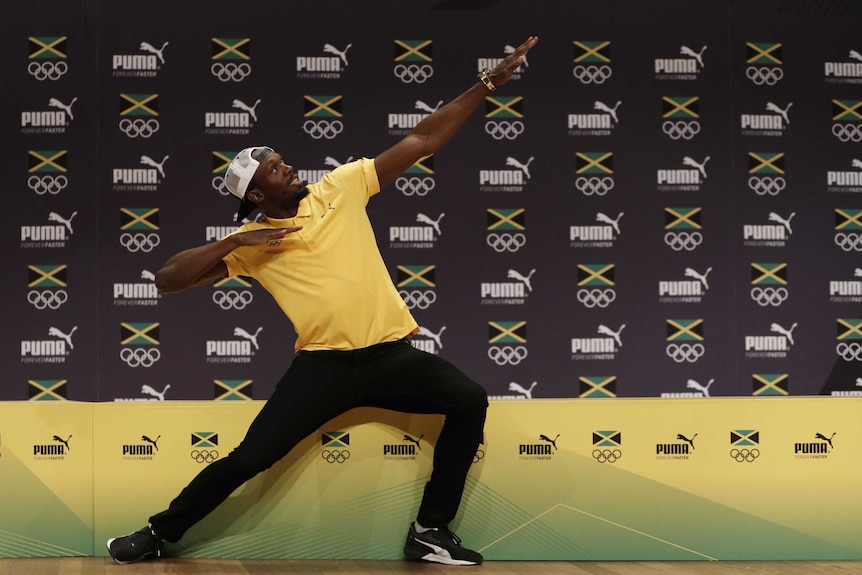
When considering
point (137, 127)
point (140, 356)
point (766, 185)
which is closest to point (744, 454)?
point (766, 185)

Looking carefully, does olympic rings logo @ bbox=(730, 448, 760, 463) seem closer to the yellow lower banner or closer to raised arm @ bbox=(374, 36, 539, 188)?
the yellow lower banner

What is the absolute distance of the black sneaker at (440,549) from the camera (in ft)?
11.4

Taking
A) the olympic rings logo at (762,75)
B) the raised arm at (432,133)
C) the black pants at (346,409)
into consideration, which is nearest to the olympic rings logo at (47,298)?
the black pants at (346,409)

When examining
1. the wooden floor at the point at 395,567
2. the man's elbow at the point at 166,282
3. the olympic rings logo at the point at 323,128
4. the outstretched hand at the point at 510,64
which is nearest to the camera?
the wooden floor at the point at 395,567

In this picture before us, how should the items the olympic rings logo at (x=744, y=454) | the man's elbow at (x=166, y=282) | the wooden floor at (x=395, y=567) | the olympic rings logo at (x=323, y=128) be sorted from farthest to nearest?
the olympic rings logo at (x=323, y=128) → the olympic rings logo at (x=744, y=454) → the man's elbow at (x=166, y=282) → the wooden floor at (x=395, y=567)

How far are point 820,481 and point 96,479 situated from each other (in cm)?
306

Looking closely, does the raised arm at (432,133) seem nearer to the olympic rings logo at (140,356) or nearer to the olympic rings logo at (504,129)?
the olympic rings logo at (504,129)

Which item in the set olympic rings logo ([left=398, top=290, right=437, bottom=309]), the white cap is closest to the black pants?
the white cap

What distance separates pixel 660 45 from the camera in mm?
5984

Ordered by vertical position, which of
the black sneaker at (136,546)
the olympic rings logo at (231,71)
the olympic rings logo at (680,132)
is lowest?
the black sneaker at (136,546)

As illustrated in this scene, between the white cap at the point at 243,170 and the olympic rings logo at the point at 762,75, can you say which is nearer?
the white cap at the point at 243,170

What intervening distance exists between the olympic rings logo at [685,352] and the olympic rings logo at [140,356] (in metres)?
3.46

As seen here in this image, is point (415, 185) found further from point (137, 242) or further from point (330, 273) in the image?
point (330, 273)

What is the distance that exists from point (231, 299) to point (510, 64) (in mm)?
3056
